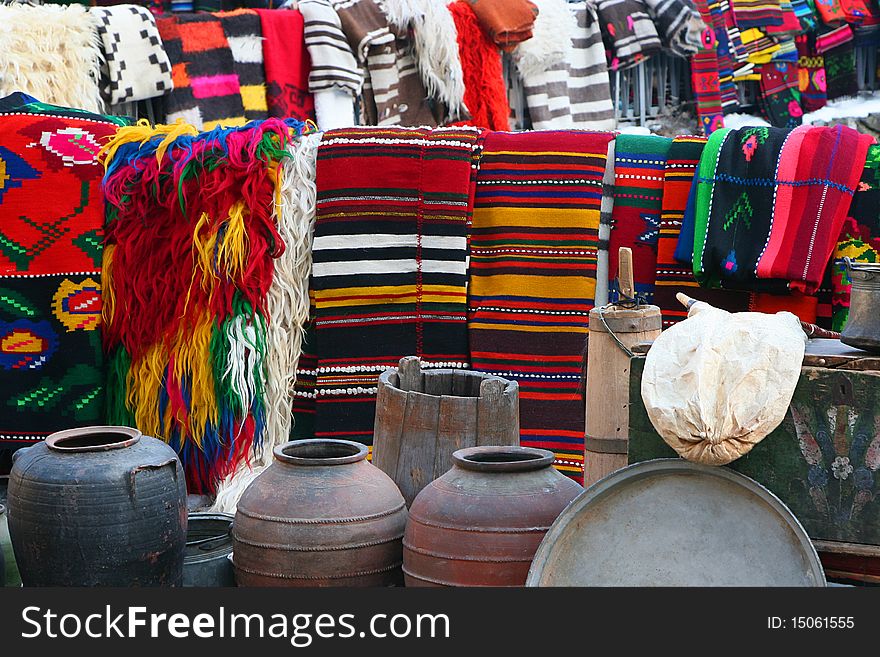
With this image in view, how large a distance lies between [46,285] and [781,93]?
13.4 feet

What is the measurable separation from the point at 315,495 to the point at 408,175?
1524 mm

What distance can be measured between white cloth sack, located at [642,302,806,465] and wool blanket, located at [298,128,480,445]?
4.83 ft

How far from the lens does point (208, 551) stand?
268 centimetres

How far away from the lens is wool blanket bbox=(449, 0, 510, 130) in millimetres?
4852

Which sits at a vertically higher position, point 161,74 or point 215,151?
point 161,74

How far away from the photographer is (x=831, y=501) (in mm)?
2115

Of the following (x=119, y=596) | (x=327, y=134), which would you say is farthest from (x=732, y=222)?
(x=119, y=596)

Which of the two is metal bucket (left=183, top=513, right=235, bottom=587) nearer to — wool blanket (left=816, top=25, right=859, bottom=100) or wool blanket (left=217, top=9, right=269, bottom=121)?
wool blanket (left=217, top=9, right=269, bottom=121)

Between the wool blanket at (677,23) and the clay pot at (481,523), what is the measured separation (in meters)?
3.67

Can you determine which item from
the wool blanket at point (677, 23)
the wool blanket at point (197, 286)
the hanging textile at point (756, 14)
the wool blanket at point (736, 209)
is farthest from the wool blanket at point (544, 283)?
the hanging textile at point (756, 14)

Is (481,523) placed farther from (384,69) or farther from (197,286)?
(384,69)

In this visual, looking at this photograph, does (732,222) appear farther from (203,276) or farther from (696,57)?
(696,57)

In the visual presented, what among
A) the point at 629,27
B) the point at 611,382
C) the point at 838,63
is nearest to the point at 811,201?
the point at 611,382

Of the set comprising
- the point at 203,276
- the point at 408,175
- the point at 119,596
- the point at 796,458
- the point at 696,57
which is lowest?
the point at 119,596
